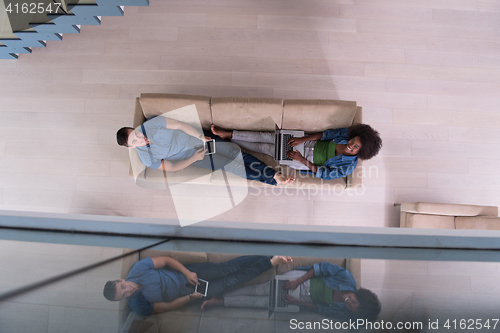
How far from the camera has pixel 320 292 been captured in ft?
3.06

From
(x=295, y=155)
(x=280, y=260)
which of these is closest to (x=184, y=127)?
(x=295, y=155)

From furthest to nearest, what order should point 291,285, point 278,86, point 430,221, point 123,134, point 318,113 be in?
point 278,86, point 430,221, point 318,113, point 123,134, point 291,285

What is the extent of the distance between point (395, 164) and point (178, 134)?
231cm

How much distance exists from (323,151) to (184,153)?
1287mm

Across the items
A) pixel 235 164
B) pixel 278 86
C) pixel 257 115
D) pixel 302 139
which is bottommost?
pixel 235 164

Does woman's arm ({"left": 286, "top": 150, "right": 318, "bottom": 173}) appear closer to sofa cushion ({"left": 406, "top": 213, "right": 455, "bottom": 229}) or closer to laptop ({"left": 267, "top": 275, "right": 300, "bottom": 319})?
sofa cushion ({"left": 406, "top": 213, "right": 455, "bottom": 229})

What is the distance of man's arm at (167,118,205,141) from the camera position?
2.27m

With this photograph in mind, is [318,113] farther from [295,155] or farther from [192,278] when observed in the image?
[192,278]

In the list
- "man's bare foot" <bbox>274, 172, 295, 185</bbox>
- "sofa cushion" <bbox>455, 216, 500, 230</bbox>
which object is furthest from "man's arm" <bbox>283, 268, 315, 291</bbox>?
"sofa cushion" <bbox>455, 216, 500, 230</bbox>

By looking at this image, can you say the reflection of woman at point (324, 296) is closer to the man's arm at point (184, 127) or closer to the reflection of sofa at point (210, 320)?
the reflection of sofa at point (210, 320)

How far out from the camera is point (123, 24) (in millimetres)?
2932

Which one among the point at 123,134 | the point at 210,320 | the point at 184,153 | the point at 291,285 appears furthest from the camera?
the point at 184,153

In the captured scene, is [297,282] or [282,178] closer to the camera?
[297,282]

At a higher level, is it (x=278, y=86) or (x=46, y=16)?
(x=46, y=16)
